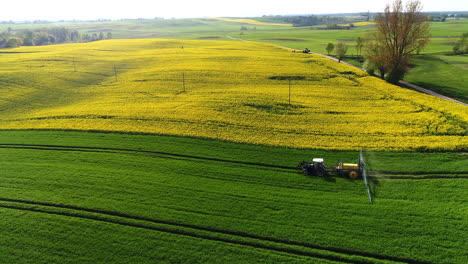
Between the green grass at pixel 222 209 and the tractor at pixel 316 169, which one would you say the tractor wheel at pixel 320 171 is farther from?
the green grass at pixel 222 209

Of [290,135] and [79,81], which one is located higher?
[79,81]

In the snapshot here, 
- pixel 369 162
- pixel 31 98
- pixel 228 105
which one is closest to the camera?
pixel 369 162

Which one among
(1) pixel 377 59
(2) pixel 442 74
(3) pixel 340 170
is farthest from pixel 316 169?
(2) pixel 442 74

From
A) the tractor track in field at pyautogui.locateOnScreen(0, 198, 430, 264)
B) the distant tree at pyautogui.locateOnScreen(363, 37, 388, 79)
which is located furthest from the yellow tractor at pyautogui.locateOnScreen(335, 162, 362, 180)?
the distant tree at pyautogui.locateOnScreen(363, 37, 388, 79)

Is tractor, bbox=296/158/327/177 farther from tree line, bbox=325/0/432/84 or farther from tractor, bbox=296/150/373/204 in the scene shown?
tree line, bbox=325/0/432/84

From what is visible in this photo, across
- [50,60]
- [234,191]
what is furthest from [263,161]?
[50,60]

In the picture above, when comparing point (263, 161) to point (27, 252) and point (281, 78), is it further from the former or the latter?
point (281, 78)

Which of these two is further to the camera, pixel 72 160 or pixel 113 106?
pixel 113 106

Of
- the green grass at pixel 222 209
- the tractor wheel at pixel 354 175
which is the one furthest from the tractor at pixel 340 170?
the green grass at pixel 222 209
